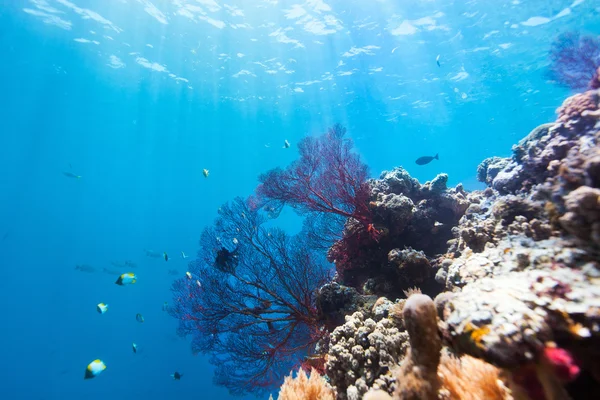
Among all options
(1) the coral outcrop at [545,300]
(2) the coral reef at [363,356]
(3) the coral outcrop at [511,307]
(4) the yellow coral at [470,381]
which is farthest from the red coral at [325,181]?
(4) the yellow coral at [470,381]

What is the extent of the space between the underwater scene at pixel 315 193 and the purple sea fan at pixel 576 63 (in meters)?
0.07

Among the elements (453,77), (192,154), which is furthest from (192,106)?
(453,77)

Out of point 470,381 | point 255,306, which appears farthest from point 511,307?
point 255,306

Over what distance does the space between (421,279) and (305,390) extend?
3012 mm

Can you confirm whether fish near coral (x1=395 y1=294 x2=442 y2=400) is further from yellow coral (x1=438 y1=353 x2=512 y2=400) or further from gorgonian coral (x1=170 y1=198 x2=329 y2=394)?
gorgonian coral (x1=170 y1=198 x2=329 y2=394)

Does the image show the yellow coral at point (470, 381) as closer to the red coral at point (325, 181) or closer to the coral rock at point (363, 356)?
the coral rock at point (363, 356)

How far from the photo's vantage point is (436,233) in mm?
6605

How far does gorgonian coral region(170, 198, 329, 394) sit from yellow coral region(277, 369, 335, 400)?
6.92 feet

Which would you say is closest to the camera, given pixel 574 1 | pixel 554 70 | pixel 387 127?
pixel 554 70

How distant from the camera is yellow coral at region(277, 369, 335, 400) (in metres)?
3.40

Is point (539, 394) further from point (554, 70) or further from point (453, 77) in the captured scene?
point (453, 77)

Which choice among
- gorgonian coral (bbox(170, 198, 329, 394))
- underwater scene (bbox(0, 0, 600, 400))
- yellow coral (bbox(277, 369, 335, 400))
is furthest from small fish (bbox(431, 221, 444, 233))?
yellow coral (bbox(277, 369, 335, 400))

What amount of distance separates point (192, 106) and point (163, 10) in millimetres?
18562

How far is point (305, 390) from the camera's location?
3477 mm
